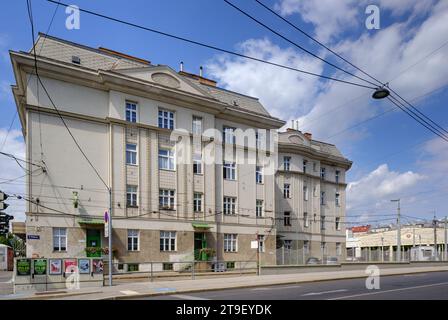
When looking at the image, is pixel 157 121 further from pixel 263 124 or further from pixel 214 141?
pixel 263 124

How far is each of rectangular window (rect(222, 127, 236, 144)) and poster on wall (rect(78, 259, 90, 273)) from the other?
2067cm

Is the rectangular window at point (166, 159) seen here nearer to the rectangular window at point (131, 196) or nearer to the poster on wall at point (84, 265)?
the rectangular window at point (131, 196)

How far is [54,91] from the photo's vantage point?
1140 inches

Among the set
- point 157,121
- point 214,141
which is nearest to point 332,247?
point 214,141

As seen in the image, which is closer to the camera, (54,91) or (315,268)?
(54,91)

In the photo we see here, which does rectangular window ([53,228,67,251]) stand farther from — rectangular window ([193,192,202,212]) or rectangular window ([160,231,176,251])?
rectangular window ([193,192,202,212])

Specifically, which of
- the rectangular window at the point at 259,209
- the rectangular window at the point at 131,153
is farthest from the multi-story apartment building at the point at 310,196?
the rectangular window at the point at 131,153

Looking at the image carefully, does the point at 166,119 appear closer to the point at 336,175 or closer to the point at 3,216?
the point at 3,216

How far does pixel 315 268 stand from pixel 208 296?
17.0m

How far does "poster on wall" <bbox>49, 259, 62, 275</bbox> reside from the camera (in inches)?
730

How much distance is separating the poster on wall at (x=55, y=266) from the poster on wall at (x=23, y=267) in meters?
0.93

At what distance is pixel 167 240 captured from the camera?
32.7 metres

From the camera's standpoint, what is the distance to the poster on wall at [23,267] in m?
17.8

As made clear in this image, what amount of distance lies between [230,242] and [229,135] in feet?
33.2
